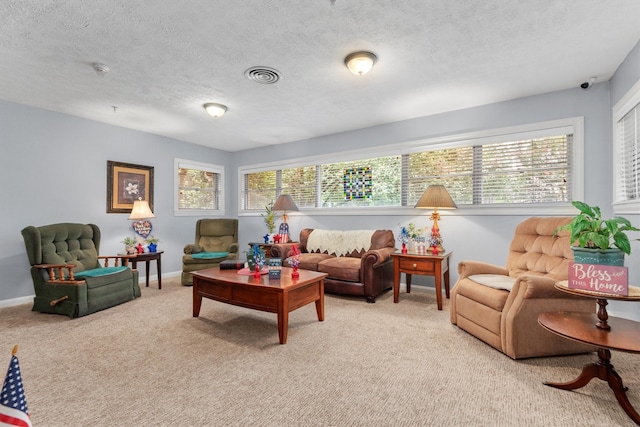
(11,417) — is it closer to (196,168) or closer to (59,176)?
(59,176)

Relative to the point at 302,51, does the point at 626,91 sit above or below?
below

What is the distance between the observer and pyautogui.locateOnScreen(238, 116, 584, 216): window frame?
3.46 metres

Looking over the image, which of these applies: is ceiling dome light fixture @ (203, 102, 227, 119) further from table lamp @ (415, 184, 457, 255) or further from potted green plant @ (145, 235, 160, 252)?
table lamp @ (415, 184, 457, 255)

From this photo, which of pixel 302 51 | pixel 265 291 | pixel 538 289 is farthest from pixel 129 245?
pixel 538 289

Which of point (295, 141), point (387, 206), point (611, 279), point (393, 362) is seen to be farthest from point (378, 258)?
point (295, 141)

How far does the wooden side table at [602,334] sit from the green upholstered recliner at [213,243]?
4.31 meters

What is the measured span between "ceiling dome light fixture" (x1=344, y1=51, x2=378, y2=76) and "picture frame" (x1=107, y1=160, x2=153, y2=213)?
13.2ft

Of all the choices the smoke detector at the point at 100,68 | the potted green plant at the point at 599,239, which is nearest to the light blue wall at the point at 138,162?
the potted green plant at the point at 599,239

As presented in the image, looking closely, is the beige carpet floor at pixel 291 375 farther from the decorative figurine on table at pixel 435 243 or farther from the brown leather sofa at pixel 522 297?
the decorative figurine on table at pixel 435 243

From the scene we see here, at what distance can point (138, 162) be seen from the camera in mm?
5184

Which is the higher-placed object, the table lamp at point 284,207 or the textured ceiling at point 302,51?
the textured ceiling at point 302,51

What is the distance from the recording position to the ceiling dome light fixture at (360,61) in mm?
2752

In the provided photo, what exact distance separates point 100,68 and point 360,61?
8.15ft

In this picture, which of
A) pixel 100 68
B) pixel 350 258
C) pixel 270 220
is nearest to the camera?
pixel 100 68
